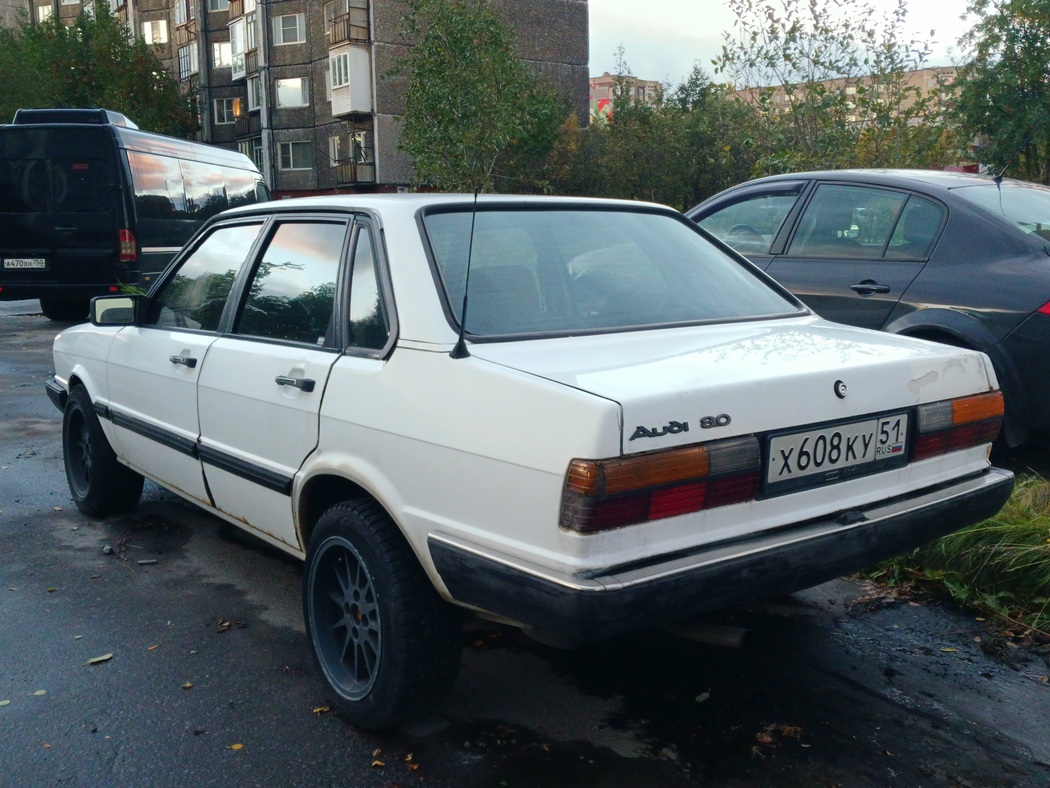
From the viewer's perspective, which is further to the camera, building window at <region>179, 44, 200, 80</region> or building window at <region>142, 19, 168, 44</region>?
building window at <region>142, 19, 168, 44</region>

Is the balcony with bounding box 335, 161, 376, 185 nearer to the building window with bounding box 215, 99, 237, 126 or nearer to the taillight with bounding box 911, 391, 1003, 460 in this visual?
the building window with bounding box 215, 99, 237, 126

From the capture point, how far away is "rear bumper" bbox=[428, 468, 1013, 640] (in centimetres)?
246

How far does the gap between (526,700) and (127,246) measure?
12.6 meters

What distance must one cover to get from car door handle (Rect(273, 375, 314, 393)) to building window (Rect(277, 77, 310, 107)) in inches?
1814

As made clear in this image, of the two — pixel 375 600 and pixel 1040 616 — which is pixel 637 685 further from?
pixel 1040 616

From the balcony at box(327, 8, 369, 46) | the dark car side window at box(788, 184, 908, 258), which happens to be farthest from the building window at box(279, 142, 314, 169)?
the dark car side window at box(788, 184, 908, 258)

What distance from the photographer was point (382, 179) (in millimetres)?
42531

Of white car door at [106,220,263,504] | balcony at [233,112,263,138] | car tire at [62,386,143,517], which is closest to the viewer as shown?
white car door at [106,220,263,504]

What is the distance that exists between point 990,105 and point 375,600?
26.5m

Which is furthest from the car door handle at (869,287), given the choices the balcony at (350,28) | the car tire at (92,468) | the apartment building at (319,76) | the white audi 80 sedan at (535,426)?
the balcony at (350,28)

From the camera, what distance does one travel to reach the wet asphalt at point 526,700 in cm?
288

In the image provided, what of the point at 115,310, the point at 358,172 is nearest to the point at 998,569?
the point at 115,310

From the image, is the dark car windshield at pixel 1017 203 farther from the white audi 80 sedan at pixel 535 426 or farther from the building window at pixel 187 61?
the building window at pixel 187 61

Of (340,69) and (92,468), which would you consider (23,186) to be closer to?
(92,468)
